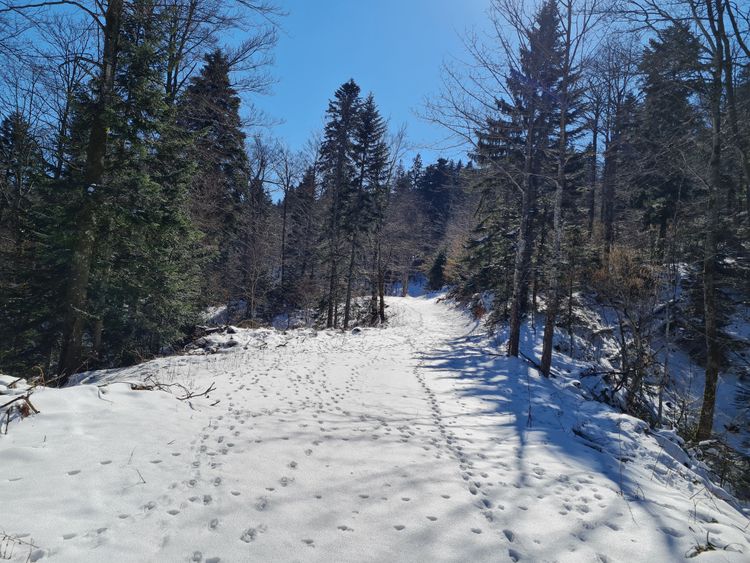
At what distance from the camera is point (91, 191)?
7844mm

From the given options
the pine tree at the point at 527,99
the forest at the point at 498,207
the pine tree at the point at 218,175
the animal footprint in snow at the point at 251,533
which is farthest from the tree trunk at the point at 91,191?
the pine tree at the point at 527,99

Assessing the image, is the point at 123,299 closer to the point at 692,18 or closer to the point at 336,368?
the point at 336,368

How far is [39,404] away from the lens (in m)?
4.26

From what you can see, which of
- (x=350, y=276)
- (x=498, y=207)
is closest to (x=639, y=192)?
(x=498, y=207)

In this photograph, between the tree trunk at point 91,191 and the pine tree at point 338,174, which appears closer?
the tree trunk at point 91,191

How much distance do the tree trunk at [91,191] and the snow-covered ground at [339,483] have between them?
3885 mm

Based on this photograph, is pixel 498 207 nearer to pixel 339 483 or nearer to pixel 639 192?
pixel 639 192

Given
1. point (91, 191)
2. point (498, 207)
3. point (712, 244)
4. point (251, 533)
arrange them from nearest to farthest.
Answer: point (251, 533), point (91, 191), point (712, 244), point (498, 207)

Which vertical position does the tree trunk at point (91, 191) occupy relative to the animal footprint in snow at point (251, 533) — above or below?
above

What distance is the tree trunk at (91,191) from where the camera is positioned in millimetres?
7867

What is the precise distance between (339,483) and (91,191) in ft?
26.7

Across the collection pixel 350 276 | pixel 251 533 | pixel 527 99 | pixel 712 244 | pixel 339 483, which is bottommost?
pixel 339 483

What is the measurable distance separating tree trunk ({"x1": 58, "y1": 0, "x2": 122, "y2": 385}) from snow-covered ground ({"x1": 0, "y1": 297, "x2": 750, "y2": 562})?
12.7ft

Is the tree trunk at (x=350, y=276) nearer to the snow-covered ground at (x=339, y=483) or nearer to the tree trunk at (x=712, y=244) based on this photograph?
the snow-covered ground at (x=339, y=483)
